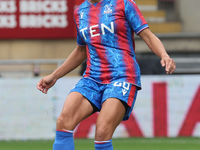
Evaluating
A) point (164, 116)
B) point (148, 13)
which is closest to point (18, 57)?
point (148, 13)

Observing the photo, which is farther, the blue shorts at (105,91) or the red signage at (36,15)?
the red signage at (36,15)

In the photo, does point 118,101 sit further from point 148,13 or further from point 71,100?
point 148,13

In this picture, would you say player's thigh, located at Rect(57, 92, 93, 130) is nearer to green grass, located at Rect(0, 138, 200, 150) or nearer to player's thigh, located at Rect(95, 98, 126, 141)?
player's thigh, located at Rect(95, 98, 126, 141)

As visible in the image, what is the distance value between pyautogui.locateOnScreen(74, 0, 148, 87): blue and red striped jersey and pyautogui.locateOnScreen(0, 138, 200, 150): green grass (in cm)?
374

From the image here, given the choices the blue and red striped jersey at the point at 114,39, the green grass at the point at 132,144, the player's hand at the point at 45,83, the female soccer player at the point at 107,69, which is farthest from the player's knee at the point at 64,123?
the green grass at the point at 132,144

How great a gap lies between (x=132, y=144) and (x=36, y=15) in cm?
715

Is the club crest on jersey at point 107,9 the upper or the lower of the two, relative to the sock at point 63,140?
upper

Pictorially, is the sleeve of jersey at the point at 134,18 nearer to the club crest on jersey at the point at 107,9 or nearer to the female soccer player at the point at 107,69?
the female soccer player at the point at 107,69

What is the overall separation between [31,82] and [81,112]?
16.9 feet

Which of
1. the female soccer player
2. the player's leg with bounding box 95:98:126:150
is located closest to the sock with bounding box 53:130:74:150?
the female soccer player

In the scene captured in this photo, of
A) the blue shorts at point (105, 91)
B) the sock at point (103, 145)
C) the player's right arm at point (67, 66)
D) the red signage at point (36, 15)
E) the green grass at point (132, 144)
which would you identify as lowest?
the green grass at point (132, 144)

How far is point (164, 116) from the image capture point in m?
7.97

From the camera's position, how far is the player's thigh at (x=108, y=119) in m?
2.97

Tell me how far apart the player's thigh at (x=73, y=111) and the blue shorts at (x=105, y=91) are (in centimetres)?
5
